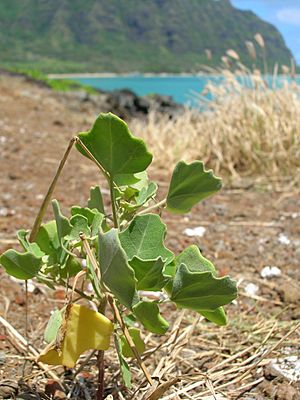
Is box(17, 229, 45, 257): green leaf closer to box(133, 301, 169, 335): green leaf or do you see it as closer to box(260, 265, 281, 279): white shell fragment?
box(133, 301, 169, 335): green leaf

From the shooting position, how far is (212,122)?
395cm

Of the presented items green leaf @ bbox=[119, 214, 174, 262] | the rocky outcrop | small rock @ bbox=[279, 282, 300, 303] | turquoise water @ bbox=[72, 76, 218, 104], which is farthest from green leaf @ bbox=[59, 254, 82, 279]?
the rocky outcrop

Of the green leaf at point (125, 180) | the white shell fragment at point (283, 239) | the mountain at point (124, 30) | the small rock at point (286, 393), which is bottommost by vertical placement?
the mountain at point (124, 30)

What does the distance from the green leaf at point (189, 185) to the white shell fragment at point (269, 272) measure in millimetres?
919

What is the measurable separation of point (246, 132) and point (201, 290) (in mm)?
2991

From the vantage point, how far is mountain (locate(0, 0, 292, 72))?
90938mm

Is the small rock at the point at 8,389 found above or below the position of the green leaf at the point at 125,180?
below

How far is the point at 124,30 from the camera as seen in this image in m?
114

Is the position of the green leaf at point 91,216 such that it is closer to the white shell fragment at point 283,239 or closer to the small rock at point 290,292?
the small rock at point 290,292

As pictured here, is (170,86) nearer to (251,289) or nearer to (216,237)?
(216,237)

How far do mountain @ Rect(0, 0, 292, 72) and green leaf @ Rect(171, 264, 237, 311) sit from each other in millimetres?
81601

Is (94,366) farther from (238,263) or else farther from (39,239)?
(238,263)

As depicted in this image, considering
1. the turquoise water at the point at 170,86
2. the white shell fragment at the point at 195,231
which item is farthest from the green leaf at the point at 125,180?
the turquoise water at the point at 170,86

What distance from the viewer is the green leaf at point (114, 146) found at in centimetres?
71
